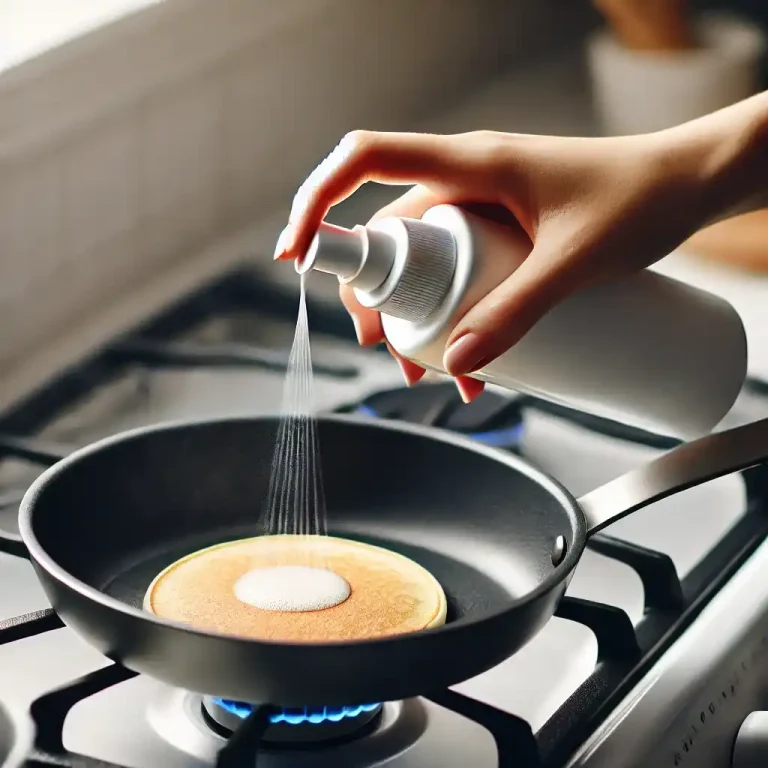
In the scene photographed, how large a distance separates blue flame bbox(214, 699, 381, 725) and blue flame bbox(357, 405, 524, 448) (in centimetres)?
31

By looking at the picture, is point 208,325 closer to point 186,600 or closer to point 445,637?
point 186,600

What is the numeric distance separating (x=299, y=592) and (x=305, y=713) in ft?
0.22

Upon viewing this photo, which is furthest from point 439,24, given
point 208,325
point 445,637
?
point 445,637

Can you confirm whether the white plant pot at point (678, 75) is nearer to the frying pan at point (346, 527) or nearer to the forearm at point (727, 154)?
the forearm at point (727, 154)

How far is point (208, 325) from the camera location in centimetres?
93

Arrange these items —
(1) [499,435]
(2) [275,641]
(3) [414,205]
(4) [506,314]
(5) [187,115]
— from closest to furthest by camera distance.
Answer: (2) [275,641] → (4) [506,314] → (3) [414,205] → (1) [499,435] → (5) [187,115]

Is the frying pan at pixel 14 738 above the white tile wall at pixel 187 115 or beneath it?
beneath

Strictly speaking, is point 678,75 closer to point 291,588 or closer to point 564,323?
point 564,323

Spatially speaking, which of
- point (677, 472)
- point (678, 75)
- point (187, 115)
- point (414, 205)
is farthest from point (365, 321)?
point (678, 75)

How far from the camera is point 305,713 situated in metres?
0.52

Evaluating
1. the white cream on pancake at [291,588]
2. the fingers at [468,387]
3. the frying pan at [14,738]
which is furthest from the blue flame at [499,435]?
the frying pan at [14,738]

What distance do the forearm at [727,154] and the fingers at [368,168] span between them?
0.43ft

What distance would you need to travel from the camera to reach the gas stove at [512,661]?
20.5 inches

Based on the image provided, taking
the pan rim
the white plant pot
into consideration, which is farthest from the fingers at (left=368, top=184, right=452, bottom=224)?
the white plant pot
